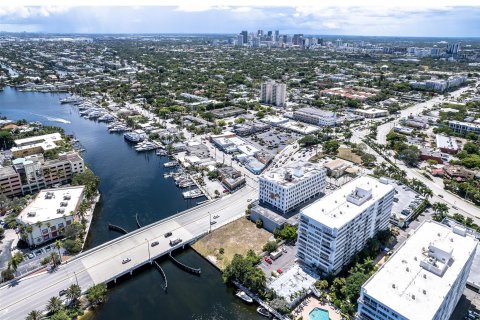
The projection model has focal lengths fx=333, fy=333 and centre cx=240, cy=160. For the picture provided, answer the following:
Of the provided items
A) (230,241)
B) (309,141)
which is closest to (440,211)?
(230,241)

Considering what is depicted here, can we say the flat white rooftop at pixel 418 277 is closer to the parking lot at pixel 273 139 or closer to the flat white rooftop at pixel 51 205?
the flat white rooftop at pixel 51 205

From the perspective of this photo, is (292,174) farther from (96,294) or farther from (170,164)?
(96,294)

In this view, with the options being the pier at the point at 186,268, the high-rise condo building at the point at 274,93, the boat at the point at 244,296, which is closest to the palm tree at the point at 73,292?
the pier at the point at 186,268

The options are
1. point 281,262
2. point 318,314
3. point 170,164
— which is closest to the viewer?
point 318,314

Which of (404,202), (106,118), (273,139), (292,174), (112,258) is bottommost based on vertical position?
(273,139)

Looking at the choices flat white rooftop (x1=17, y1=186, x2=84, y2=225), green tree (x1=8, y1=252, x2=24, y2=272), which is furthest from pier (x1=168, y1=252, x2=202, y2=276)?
green tree (x1=8, y1=252, x2=24, y2=272)
